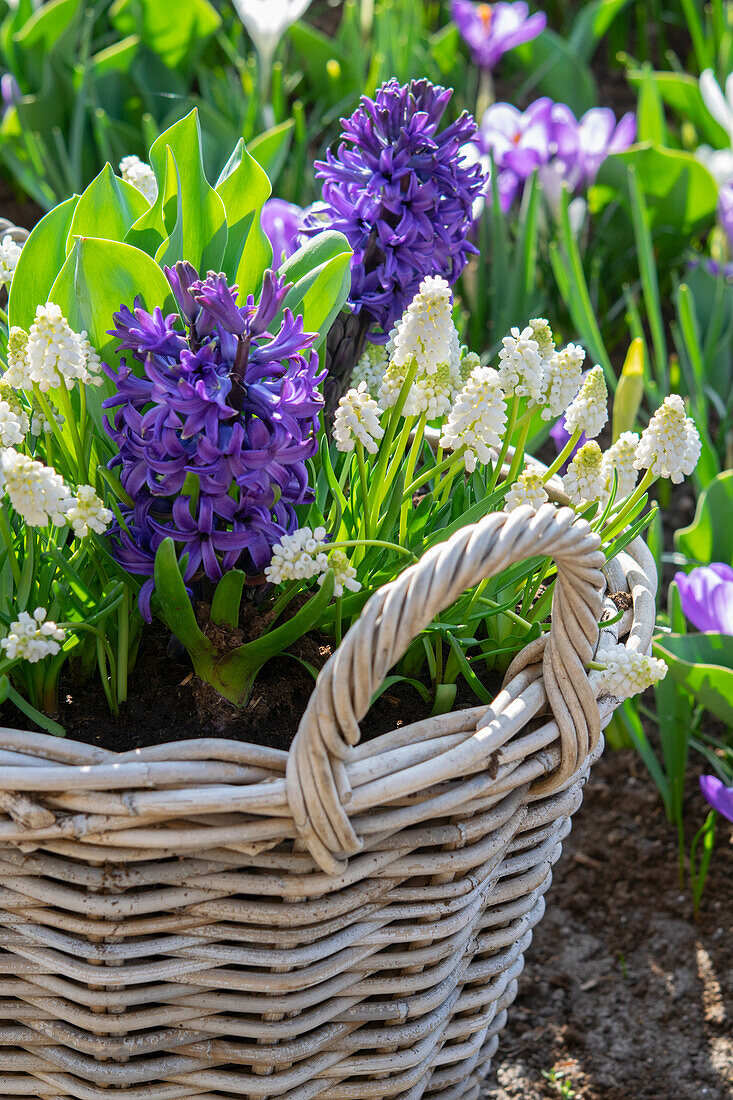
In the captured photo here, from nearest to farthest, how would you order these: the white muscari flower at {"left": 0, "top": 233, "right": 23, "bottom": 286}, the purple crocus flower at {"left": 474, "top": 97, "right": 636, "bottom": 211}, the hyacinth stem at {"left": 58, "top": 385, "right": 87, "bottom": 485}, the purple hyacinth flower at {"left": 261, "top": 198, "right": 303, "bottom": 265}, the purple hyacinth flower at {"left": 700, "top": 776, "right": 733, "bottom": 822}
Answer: the hyacinth stem at {"left": 58, "top": 385, "right": 87, "bottom": 485} < the white muscari flower at {"left": 0, "top": 233, "right": 23, "bottom": 286} < the purple hyacinth flower at {"left": 700, "top": 776, "right": 733, "bottom": 822} < the purple hyacinth flower at {"left": 261, "top": 198, "right": 303, "bottom": 265} < the purple crocus flower at {"left": 474, "top": 97, "right": 636, "bottom": 211}

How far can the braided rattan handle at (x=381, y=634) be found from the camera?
1.67ft

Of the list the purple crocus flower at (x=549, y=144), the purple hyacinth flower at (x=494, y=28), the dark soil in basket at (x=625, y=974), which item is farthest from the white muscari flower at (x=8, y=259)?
the purple hyacinth flower at (x=494, y=28)

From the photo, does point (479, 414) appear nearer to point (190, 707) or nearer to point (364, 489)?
point (364, 489)

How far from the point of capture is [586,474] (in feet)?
2.12

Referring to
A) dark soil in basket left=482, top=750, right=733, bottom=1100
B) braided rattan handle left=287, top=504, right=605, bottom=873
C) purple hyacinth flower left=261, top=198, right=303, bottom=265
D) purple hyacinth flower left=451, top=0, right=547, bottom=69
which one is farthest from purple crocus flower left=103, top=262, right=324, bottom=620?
purple hyacinth flower left=451, top=0, right=547, bottom=69

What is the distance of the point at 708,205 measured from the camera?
1.68m

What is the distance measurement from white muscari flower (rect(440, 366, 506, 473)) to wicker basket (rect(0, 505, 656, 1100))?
8cm

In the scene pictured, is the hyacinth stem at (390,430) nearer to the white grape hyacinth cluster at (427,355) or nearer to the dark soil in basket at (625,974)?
the white grape hyacinth cluster at (427,355)

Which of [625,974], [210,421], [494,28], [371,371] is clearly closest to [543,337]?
Answer: [371,371]

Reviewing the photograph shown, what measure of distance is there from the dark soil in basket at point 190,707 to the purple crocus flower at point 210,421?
0.08 metres

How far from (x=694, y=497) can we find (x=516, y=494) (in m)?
1.07

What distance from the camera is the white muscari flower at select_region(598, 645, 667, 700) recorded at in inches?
23.5

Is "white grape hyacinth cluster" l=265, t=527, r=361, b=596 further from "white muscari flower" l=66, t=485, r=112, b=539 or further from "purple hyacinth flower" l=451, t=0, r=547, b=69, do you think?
"purple hyacinth flower" l=451, t=0, r=547, b=69

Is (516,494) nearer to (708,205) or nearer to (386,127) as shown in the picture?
(386,127)
